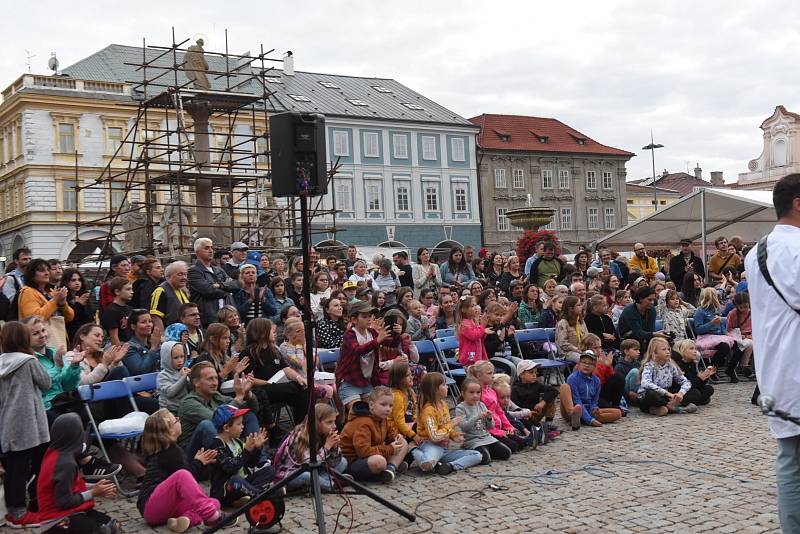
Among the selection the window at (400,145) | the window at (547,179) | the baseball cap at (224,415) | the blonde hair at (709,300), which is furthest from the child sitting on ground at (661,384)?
the window at (547,179)

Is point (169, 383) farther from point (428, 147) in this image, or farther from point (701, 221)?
point (428, 147)

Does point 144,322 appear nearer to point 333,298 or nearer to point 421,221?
point 333,298

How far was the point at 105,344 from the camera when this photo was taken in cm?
920

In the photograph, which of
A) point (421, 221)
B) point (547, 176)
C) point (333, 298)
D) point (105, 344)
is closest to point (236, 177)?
point (333, 298)

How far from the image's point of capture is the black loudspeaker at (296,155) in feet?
20.1

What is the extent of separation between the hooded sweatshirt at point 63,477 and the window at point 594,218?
59.4 meters

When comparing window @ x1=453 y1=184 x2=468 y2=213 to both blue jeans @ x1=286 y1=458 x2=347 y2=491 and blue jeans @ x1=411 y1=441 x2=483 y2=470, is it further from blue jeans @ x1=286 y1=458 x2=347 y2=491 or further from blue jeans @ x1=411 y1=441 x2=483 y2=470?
blue jeans @ x1=286 y1=458 x2=347 y2=491

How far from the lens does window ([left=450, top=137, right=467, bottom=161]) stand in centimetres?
5684

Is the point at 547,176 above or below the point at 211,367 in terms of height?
above

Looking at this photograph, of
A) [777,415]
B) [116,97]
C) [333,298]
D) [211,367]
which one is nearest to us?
[777,415]

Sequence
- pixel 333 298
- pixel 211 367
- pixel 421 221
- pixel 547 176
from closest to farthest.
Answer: pixel 211 367
pixel 333 298
pixel 421 221
pixel 547 176

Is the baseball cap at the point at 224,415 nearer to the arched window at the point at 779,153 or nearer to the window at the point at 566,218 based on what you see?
the window at the point at 566,218

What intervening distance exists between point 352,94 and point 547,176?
51.4ft

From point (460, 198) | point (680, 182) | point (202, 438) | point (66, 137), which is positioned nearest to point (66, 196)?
point (66, 137)
